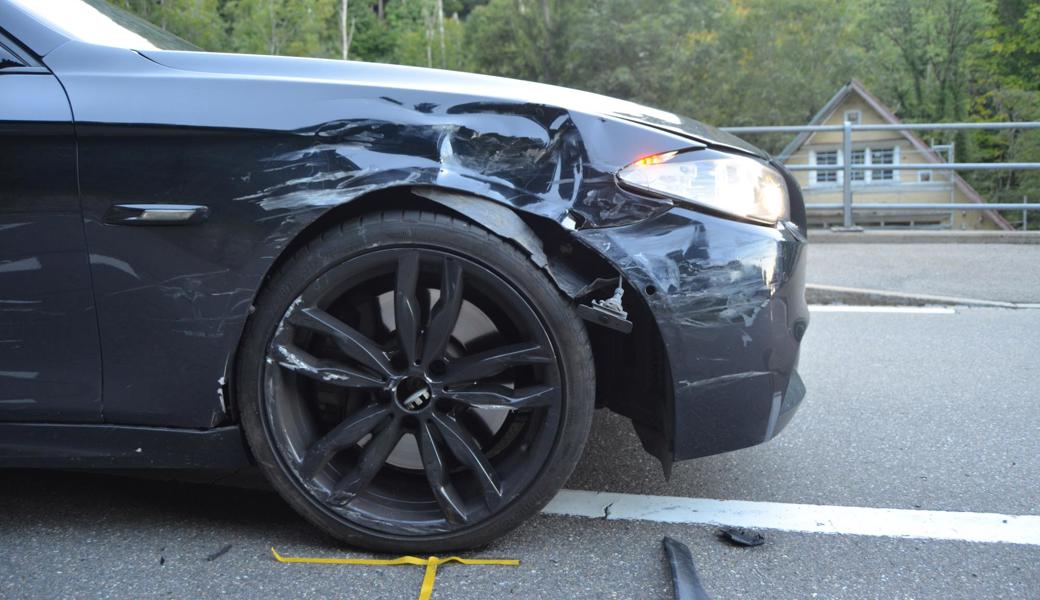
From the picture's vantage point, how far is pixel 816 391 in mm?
4102

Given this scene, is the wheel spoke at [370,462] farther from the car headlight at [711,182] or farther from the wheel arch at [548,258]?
the car headlight at [711,182]

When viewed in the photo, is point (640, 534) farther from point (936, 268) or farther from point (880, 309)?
point (936, 268)

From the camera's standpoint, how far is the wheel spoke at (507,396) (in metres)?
2.33

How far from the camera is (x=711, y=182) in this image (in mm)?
2379

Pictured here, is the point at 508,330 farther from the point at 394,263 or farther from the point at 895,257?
the point at 895,257

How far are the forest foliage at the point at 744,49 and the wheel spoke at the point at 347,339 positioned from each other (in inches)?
1571

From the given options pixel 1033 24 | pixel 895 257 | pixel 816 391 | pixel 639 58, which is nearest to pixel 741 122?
pixel 639 58

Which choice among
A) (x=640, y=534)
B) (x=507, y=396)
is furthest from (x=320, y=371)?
(x=640, y=534)

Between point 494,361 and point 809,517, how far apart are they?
1.08 meters

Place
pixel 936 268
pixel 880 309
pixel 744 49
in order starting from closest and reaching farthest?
pixel 880 309 → pixel 936 268 → pixel 744 49

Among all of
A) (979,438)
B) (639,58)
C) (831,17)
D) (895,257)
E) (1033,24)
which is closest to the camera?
(979,438)

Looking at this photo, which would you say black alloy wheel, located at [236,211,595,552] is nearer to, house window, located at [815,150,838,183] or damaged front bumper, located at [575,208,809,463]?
damaged front bumper, located at [575,208,809,463]

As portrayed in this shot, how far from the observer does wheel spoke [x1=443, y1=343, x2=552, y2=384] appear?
2.32m

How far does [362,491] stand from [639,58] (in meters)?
53.4
